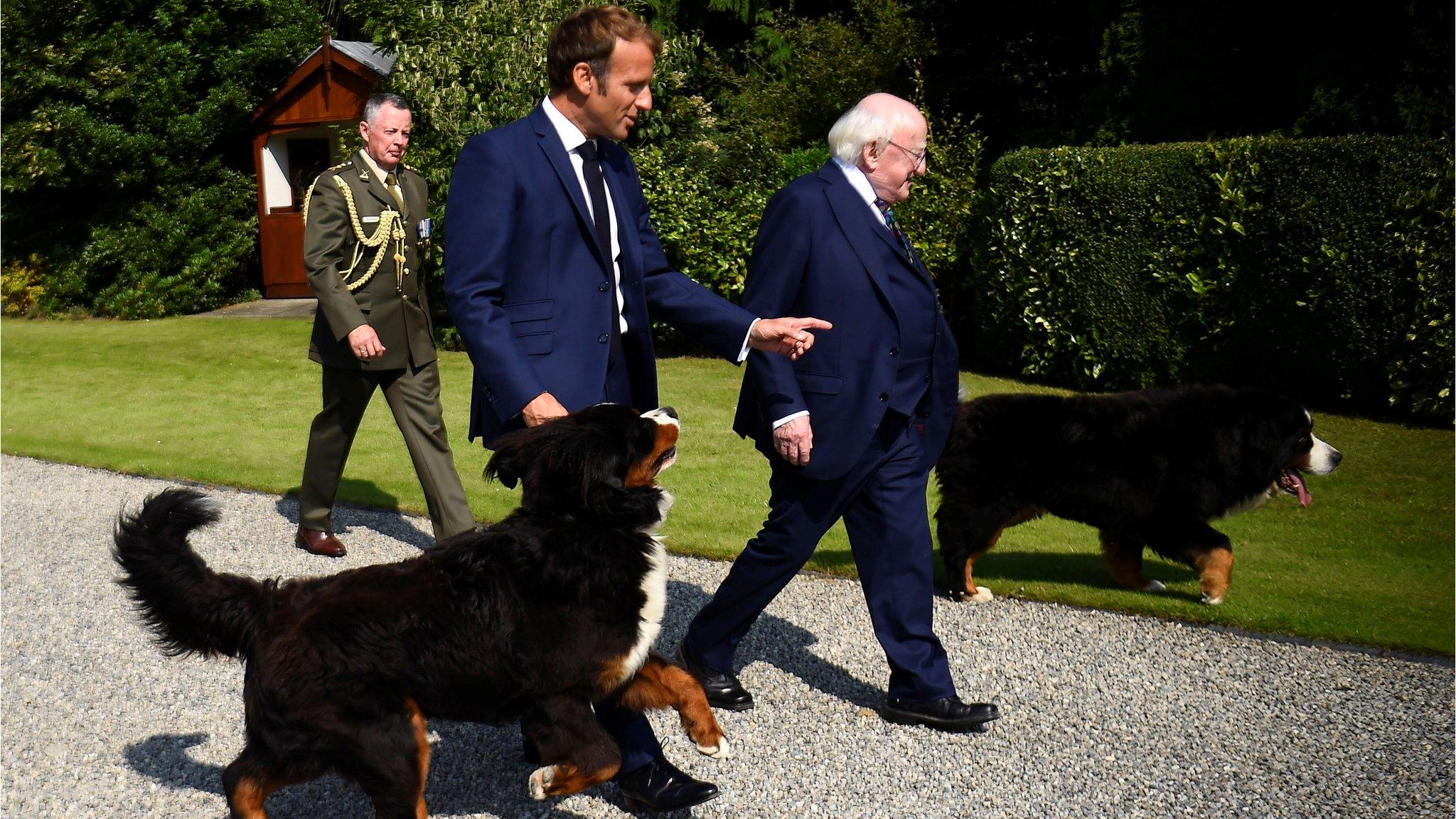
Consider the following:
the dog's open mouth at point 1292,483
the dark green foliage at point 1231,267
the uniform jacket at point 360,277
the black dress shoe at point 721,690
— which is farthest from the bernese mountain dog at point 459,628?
the dark green foliage at point 1231,267

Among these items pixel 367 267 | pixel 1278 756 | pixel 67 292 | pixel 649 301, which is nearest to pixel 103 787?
pixel 649 301

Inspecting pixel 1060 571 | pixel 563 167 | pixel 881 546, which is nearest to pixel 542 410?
pixel 563 167

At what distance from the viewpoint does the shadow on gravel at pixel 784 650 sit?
4992 mm

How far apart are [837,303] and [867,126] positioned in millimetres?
660

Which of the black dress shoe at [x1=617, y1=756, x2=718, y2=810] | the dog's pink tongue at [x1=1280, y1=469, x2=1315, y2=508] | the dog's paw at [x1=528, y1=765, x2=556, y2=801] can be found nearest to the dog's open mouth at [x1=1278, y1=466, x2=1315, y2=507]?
the dog's pink tongue at [x1=1280, y1=469, x2=1315, y2=508]

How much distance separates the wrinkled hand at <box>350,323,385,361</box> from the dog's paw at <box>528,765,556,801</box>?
335cm

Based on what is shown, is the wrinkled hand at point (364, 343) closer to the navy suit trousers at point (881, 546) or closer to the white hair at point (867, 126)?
the navy suit trousers at point (881, 546)

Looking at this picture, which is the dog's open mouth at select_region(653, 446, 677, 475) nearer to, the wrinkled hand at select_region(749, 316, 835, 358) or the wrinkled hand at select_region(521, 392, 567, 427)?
the wrinkled hand at select_region(521, 392, 567, 427)

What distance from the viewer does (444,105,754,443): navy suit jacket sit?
11.6ft

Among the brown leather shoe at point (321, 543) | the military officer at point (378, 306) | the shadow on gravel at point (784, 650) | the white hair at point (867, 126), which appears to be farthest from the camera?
the brown leather shoe at point (321, 543)

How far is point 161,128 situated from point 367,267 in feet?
55.4

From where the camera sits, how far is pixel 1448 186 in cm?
940

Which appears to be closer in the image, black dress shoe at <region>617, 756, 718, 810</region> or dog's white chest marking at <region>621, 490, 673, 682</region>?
dog's white chest marking at <region>621, 490, 673, 682</region>

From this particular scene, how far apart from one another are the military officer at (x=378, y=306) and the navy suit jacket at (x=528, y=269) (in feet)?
8.66
